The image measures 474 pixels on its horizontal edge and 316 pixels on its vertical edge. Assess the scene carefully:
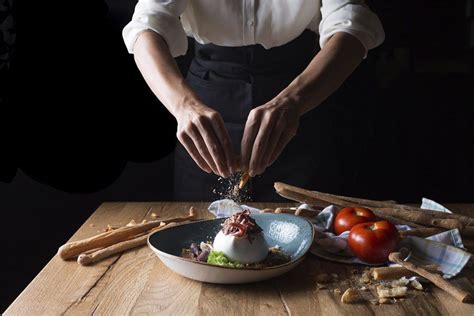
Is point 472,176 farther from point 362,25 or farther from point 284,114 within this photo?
point 284,114

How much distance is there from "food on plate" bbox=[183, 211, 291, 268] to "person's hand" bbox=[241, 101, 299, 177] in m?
0.17

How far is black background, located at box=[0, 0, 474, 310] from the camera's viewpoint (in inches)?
104

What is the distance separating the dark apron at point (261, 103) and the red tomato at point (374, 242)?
74cm

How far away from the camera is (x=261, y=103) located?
2248 mm

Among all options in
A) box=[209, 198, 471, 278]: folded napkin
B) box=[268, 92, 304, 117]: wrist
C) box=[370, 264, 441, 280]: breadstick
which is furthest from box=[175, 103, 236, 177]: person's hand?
box=[370, 264, 441, 280]: breadstick

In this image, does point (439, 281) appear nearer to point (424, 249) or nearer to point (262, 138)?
point (424, 249)

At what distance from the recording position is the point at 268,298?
1323 millimetres

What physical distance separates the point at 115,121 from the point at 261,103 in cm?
73

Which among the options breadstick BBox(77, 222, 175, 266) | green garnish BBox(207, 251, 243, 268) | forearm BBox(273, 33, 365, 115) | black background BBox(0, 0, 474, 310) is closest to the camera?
green garnish BBox(207, 251, 243, 268)

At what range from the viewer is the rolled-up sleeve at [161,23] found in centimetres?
197

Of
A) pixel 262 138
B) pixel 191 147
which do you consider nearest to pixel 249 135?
pixel 262 138

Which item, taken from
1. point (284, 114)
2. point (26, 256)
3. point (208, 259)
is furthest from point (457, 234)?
point (26, 256)

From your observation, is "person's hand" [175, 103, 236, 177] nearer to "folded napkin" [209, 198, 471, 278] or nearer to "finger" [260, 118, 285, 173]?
"finger" [260, 118, 285, 173]

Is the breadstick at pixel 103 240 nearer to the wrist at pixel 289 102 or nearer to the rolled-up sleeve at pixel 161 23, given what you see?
the wrist at pixel 289 102
